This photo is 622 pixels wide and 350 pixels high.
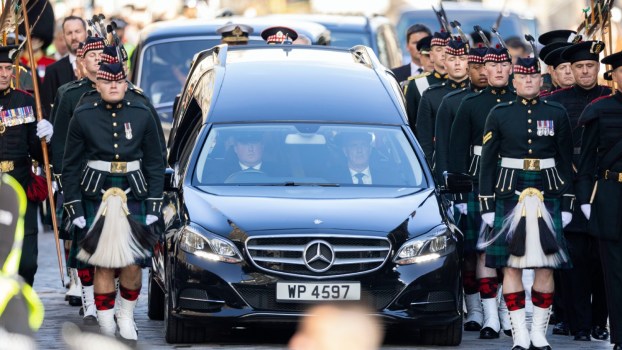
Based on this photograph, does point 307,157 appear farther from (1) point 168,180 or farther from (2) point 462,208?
(2) point 462,208

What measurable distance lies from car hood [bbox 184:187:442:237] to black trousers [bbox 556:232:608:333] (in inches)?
56.6

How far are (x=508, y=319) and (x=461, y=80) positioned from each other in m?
2.05

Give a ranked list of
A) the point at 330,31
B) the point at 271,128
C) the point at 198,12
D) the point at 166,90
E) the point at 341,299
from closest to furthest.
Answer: the point at 341,299 → the point at 271,128 → the point at 166,90 → the point at 330,31 → the point at 198,12

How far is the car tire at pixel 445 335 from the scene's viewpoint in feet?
42.1

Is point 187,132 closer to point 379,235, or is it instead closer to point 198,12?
point 379,235

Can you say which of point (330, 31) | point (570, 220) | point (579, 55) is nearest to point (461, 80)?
point (579, 55)

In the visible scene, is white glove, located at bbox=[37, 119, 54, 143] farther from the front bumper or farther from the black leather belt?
the black leather belt

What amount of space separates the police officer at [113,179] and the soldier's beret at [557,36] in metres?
3.94

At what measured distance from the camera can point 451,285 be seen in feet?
41.6

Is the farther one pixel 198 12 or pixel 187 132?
pixel 198 12

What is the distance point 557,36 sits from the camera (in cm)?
1590

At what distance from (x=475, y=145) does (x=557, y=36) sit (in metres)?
2.03

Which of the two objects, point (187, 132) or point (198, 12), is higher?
point (187, 132)

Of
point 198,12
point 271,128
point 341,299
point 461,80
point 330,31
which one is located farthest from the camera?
point 198,12
